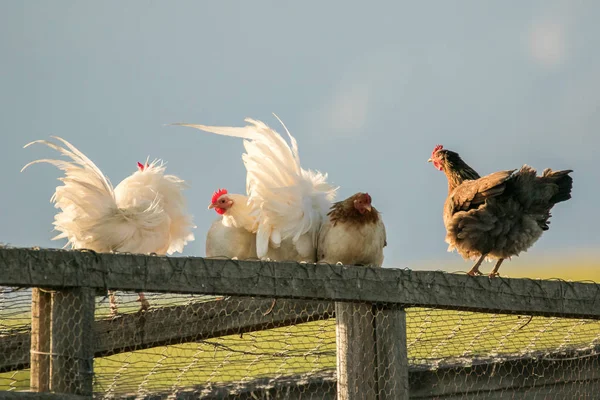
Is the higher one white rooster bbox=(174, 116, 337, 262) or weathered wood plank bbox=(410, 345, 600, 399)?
white rooster bbox=(174, 116, 337, 262)

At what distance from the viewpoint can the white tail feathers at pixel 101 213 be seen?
499cm

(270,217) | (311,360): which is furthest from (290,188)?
(311,360)

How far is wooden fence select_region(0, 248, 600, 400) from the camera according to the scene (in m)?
2.57

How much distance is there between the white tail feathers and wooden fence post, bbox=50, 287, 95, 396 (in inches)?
94.4

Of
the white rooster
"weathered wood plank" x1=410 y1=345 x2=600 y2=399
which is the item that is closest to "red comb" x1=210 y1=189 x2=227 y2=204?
the white rooster

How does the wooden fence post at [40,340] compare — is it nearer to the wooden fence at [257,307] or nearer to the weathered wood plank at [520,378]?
the wooden fence at [257,307]

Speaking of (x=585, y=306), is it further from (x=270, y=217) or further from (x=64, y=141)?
(x=64, y=141)

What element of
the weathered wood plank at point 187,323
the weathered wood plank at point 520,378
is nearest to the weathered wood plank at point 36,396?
the weathered wood plank at point 187,323

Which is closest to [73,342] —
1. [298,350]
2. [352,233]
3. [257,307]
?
[257,307]

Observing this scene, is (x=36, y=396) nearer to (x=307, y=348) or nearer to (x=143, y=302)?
(x=143, y=302)

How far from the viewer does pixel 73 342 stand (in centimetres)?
257

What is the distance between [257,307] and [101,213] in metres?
1.80

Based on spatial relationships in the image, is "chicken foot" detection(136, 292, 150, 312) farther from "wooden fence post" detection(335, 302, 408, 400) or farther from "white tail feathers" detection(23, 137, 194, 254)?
"white tail feathers" detection(23, 137, 194, 254)

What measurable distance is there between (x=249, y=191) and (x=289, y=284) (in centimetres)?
193
